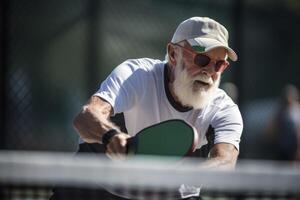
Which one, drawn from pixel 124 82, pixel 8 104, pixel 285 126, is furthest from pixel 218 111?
pixel 285 126

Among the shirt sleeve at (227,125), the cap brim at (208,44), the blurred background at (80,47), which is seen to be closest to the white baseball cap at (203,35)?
the cap brim at (208,44)

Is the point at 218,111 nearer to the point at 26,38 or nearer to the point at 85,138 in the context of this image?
the point at 85,138

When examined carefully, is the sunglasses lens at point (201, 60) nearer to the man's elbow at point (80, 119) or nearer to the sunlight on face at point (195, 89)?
the sunlight on face at point (195, 89)

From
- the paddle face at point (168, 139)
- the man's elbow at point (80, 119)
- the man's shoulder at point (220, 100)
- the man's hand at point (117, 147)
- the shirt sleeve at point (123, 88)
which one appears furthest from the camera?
the man's shoulder at point (220, 100)

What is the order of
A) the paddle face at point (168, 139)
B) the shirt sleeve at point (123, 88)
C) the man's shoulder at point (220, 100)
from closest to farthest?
the paddle face at point (168, 139), the shirt sleeve at point (123, 88), the man's shoulder at point (220, 100)

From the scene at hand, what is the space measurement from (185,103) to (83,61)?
334 centimetres

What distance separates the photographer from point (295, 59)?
24.4 feet

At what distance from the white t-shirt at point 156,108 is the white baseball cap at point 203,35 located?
7.3 inches

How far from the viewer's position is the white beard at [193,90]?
3.62 meters

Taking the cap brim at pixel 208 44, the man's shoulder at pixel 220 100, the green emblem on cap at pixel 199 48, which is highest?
the cap brim at pixel 208 44

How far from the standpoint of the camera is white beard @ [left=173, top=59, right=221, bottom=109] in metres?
3.62

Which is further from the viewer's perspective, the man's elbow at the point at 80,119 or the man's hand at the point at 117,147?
the man's elbow at the point at 80,119

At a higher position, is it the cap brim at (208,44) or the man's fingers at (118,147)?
the cap brim at (208,44)

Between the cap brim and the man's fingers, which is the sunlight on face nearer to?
the cap brim
